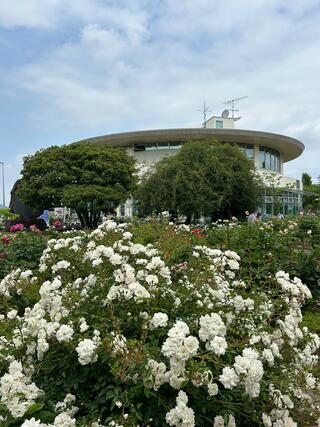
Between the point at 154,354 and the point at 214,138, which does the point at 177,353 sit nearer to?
the point at 154,354

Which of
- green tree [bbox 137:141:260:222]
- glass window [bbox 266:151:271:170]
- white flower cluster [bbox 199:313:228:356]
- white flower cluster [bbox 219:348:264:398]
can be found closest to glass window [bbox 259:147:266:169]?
glass window [bbox 266:151:271:170]

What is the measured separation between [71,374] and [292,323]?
120 cm

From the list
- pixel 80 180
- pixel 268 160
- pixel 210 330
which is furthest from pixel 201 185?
pixel 268 160

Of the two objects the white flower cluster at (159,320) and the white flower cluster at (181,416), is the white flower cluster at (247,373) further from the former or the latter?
the white flower cluster at (159,320)

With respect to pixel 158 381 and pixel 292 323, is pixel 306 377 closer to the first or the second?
pixel 292 323

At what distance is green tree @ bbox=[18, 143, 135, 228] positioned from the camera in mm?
24641

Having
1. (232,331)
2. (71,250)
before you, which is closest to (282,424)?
(232,331)

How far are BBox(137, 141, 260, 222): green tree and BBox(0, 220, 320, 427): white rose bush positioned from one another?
803 inches

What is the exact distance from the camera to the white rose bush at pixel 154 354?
1812mm

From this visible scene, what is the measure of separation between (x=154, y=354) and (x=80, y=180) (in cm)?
2418

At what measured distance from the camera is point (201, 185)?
76.5 feet

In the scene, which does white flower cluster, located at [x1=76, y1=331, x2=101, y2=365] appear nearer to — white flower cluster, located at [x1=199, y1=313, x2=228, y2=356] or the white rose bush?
the white rose bush

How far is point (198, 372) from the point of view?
1.81 m

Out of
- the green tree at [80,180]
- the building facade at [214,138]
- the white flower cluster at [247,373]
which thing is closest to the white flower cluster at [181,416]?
the white flower cluster at [247,373]
